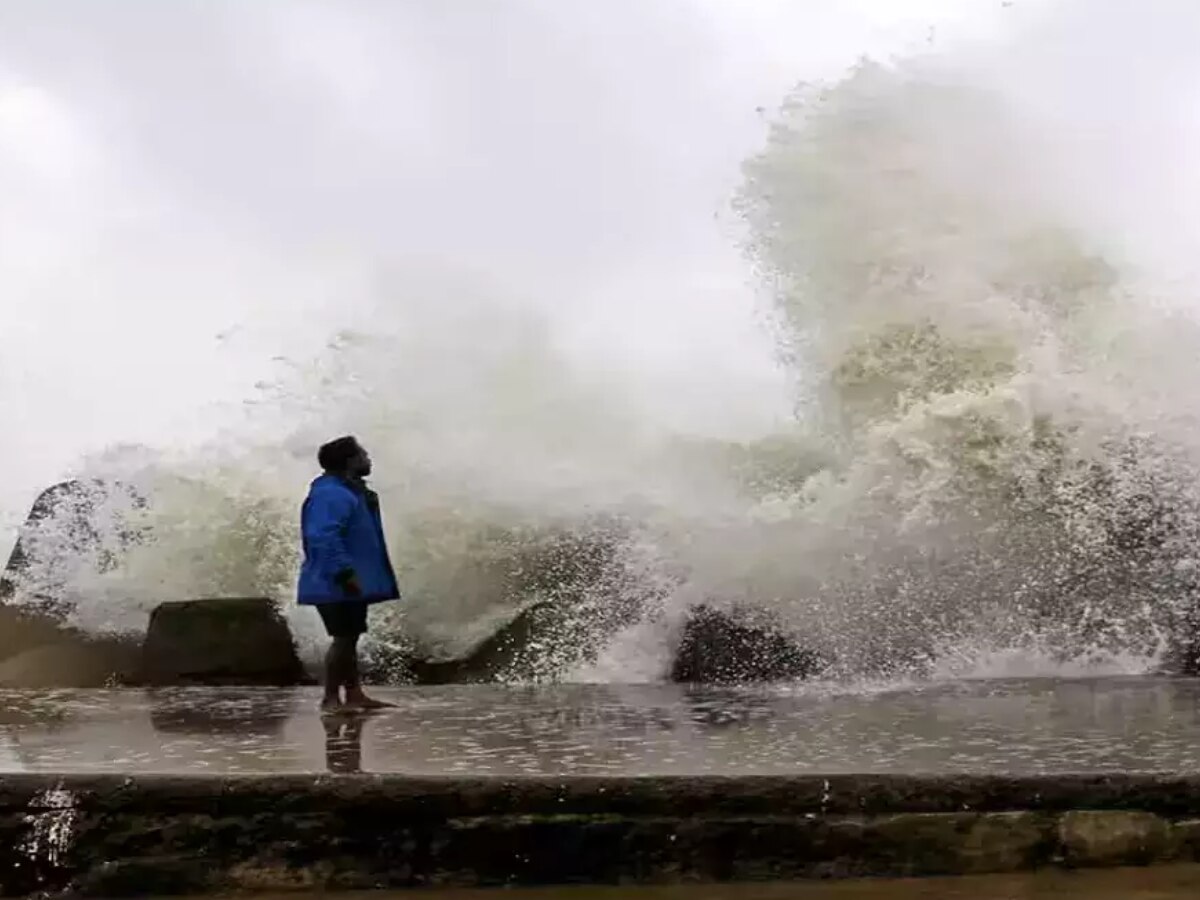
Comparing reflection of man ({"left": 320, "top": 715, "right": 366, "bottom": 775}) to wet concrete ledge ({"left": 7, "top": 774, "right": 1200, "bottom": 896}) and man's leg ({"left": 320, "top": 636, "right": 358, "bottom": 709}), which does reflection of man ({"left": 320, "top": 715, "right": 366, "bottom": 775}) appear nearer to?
wet concrete ledge ({"left": 7, "top": 774, "right": 1200, "bottom": 896})

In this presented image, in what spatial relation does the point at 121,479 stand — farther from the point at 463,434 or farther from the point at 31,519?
the point at 463,434

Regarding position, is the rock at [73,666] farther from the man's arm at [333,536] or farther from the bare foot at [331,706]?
the man's arm at [333,536]

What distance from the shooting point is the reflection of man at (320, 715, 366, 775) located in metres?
3.54

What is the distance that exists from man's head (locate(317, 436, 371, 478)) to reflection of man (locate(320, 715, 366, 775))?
103 centimetres

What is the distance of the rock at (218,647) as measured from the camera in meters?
7.12

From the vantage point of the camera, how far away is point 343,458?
5543 millimetres

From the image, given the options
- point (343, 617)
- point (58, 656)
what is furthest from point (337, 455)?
point (58, 656)

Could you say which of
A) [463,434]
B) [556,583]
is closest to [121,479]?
[463,434]

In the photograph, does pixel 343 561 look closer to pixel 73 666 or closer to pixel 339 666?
pixel 339 666

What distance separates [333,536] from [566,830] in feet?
7.77

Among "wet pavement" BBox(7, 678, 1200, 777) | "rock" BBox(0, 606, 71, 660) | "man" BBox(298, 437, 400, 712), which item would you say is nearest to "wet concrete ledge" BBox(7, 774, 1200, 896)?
"wet pavement" BBox(7, 678, 1200, 777)

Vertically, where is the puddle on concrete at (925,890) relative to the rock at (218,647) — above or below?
below

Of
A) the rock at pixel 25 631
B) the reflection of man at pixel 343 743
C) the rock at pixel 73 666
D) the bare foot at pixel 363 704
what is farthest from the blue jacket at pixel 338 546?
the rock at pixel 25 631

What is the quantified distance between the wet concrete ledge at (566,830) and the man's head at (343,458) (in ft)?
Answer: 7.74
